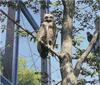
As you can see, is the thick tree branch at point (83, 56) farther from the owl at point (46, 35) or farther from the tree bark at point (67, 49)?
the owl at point (46, 35)

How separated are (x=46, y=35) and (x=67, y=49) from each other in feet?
1.50

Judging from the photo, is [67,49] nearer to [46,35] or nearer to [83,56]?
[83,56]

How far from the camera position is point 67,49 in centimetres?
579

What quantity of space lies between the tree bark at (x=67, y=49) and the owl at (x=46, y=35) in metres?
0.22

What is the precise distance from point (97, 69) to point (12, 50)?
7.07 metres

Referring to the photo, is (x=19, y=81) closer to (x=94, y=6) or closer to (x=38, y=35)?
(x=94, y=6)

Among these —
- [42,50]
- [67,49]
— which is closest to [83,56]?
[67,49]

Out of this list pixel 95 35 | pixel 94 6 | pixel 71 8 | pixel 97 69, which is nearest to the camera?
pixel 95 35

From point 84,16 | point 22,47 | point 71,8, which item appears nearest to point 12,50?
point 22,47

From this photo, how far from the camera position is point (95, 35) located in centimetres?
579

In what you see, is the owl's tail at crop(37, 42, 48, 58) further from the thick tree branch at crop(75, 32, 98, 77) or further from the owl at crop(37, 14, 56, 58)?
the thick tree branch at crop(75, 32, 98, 77)

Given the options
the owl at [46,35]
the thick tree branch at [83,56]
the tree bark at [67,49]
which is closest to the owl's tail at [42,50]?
the owl at [46,35]

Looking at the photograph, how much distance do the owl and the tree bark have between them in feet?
0.73

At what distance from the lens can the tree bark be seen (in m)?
5.54
